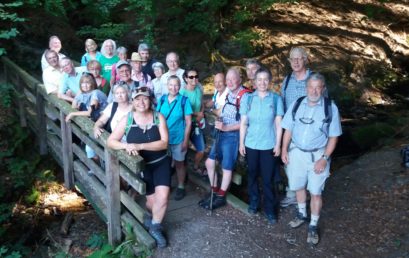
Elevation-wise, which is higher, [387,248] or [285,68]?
[285,68]

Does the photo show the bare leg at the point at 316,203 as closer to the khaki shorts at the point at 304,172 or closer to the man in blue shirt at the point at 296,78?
the khaki shorts at the point at 304,172

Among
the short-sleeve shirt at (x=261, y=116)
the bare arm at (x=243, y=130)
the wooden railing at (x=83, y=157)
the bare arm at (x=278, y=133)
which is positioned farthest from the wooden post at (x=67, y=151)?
the bare arm at (x=278, y=133)

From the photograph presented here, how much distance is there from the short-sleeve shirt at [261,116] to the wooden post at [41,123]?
434 centimetres

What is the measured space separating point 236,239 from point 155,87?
2.53 m

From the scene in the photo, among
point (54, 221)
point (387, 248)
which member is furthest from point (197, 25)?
point (387, 248)

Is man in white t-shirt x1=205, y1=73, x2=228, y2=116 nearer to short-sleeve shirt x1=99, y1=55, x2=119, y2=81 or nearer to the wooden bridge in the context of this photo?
the wooden bridge

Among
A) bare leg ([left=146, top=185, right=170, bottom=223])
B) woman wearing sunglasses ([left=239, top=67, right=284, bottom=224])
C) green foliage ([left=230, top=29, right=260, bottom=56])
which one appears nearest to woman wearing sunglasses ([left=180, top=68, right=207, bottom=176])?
woman wearing sunglasses ([left=239, top=67, right=284, bottom=224])

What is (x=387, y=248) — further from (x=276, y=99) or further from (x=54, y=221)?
(x=54, y=221)

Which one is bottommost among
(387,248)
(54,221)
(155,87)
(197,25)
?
(54,221)

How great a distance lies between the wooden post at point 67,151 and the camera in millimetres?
6848

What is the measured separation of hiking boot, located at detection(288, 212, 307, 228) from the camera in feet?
18.1

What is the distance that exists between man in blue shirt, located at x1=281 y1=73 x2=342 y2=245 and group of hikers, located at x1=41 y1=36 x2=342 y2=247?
11mm

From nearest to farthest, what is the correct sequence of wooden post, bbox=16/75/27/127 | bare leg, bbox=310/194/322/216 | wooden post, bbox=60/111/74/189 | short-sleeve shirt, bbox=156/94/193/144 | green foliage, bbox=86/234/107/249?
1. bare leg, bbox=310/194/322/216
2. short-sleeve shirt, bbox=156/94/193/144
3. green foliage, bbox=86/234/107/249
4. wooden post, bbox=60/111/74/189
5. wooden post, bbox=16/75/27/127

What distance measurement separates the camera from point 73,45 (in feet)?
39.2
